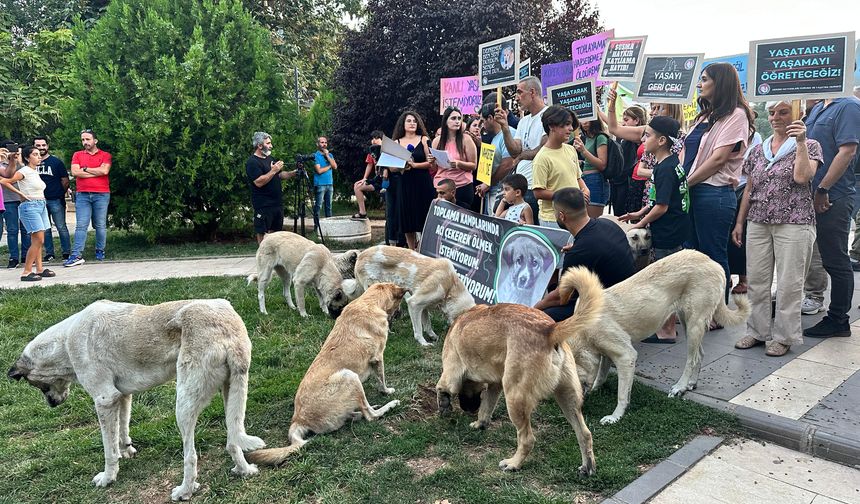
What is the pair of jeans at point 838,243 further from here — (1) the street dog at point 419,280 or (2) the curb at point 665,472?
(1) the street dog at point 419,280

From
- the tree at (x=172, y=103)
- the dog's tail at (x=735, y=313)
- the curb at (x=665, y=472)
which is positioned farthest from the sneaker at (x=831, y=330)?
the tree at (x=172, y=103)

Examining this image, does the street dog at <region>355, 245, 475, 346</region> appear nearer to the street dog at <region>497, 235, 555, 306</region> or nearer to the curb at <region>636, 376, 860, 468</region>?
the street dog at <region>497, 235, 555, 306</region>

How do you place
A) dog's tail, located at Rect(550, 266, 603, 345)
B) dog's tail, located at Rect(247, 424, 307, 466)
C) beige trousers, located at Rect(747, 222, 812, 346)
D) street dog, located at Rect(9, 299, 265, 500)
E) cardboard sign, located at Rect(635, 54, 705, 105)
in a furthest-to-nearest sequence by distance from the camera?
cardboard sign, located at Rect(635, 54, 705, 105), beige trousers, located at Rect(747, 222, 812, 346), dog's tail, located at Rect(247, 424, 307, 466), street dog, located at Rect(9, 299, 265, 500), dog's tail, located at Rect(550, 266, 603, 345)

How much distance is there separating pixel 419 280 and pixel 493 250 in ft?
3.38

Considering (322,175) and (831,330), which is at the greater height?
(322,175)

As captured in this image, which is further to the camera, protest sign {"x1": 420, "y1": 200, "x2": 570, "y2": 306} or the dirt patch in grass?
protest sign {"x1": 420, "y1": 200, "x2": 570, "y2": 306}

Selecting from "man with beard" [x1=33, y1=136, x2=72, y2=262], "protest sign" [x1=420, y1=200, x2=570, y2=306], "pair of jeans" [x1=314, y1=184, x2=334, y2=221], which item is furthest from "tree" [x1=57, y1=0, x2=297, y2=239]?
"protest sign" [x1=420, y1=200, x2=570, y2=306]

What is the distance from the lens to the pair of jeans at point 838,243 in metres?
5.39

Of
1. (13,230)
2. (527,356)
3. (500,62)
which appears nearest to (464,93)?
(500,62)

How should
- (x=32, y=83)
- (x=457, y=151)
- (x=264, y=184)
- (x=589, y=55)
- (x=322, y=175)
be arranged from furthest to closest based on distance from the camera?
(x=32, y=83) < (x=322, y=175) < (x=589, y=55) < (x=264, y=184) < (x=457, y=151)

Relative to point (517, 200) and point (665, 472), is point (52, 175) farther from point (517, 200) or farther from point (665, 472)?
point (665, 472)

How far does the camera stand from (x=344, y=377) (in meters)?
4.28

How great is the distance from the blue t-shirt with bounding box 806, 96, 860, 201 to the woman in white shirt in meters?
12.1

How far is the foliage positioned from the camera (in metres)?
18.5
